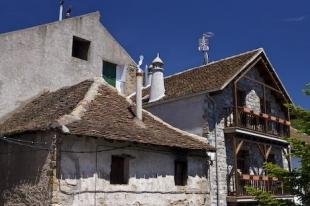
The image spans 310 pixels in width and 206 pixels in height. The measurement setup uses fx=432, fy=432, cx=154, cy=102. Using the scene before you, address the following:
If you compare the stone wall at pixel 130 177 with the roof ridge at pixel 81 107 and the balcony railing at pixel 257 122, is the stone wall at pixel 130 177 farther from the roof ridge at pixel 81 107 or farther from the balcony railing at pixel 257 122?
the balcony railing at pixel 257 122

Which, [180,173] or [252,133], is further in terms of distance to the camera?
[252,133]

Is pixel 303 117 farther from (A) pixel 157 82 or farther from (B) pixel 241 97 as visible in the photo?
(A) pixel 157 82

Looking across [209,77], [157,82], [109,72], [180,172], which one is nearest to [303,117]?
[180,172]

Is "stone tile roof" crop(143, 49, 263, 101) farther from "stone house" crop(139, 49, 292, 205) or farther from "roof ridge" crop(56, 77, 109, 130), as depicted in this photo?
"roof ridge" crop(56, 77, 109, 130)

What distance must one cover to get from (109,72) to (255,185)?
27.2ft

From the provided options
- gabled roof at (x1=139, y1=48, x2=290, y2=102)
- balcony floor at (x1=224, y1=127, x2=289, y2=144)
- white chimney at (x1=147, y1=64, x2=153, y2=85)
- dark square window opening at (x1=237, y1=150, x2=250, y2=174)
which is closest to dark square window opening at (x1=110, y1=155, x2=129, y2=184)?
gabled roof at (x1=139, y1=48, x2=290, y2=102)

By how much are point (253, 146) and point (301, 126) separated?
7067mm

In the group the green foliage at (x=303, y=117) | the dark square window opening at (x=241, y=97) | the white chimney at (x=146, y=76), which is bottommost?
the green foliage at (x=303, y=117)

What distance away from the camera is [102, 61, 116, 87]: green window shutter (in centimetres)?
2012

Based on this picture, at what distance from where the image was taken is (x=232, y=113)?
735 inches

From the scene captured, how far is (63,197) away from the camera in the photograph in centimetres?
1170

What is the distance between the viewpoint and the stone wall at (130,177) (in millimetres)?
11984

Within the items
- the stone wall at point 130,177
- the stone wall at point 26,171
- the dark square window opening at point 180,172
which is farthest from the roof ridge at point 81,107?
the dark square window opening at point 180,172

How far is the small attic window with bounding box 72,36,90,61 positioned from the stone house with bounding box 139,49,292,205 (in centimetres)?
316
